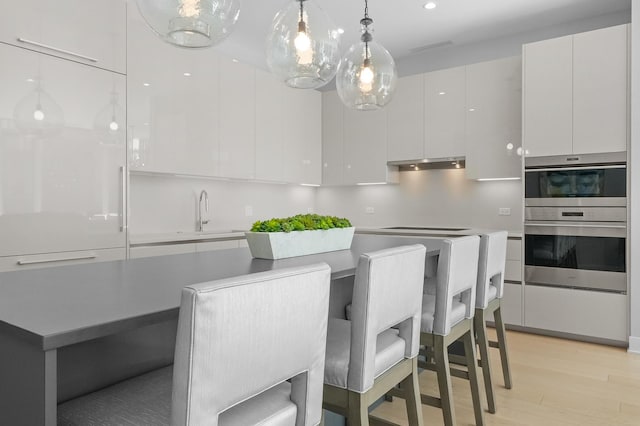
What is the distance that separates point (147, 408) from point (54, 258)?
218 centimetres

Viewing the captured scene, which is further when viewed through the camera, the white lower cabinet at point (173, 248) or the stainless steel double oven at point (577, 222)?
the stainless steel double oven at point (577, 222)

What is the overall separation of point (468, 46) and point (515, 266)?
2.43 metres

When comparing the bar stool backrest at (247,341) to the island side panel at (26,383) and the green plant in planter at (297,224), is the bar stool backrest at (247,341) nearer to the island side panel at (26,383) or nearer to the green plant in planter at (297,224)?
the island side panel at (26,383)

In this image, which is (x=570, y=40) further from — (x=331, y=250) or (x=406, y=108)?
(x=331, y=250)

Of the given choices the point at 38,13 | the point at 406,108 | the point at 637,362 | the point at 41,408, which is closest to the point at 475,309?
the point at 637,362

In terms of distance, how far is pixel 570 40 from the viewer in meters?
3.69

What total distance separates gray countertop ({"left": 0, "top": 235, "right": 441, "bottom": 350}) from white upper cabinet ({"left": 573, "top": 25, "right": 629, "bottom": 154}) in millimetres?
2750

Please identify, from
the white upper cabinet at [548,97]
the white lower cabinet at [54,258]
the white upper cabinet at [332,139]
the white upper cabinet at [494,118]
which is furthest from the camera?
the white upper cabinet at [332,139]

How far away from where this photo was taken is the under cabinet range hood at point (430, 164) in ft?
15.0

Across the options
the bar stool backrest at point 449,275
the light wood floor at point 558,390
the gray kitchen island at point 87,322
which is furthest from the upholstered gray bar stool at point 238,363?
the light wood floor at point 558,390

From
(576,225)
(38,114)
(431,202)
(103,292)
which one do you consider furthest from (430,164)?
(103,292)

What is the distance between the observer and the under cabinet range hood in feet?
15.0

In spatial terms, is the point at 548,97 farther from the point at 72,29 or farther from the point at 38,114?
the point at 38,114

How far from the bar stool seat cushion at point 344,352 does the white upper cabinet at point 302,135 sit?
3456 mm
